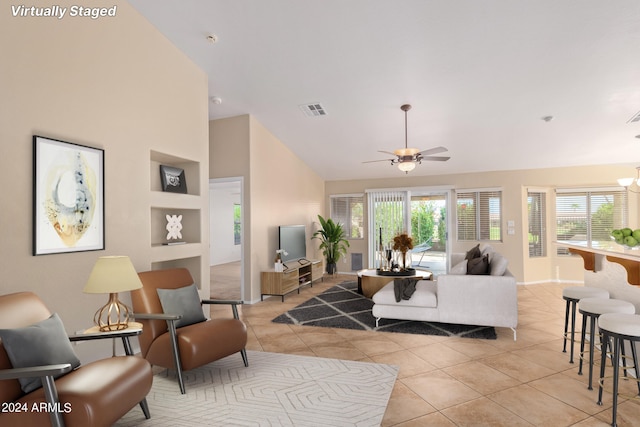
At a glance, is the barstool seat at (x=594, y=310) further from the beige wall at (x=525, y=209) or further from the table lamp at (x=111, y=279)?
the beige wall at (x=525, y=209)

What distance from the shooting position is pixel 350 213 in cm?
888

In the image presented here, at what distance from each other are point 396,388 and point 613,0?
3733mm

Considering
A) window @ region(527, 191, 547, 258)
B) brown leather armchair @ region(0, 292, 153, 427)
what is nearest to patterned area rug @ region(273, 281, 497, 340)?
brown leather armchair @ region(0, 292, 153, 427)

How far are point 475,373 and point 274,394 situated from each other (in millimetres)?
1752

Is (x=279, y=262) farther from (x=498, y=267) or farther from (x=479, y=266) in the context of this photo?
(x=498, y=267)


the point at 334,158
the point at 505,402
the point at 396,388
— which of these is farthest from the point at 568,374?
the point at 334,158

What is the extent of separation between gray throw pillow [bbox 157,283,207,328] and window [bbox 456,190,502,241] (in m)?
6.20

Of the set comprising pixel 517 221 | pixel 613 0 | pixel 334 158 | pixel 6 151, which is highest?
pixel 613 0

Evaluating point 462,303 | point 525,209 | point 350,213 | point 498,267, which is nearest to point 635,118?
point 525,209

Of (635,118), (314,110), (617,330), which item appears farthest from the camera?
(314,110)

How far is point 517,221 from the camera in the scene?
7.43 metres

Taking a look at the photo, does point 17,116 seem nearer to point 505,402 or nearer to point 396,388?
point 396,388

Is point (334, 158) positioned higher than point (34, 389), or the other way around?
point (334, 158)

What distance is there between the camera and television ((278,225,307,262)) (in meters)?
6.57
